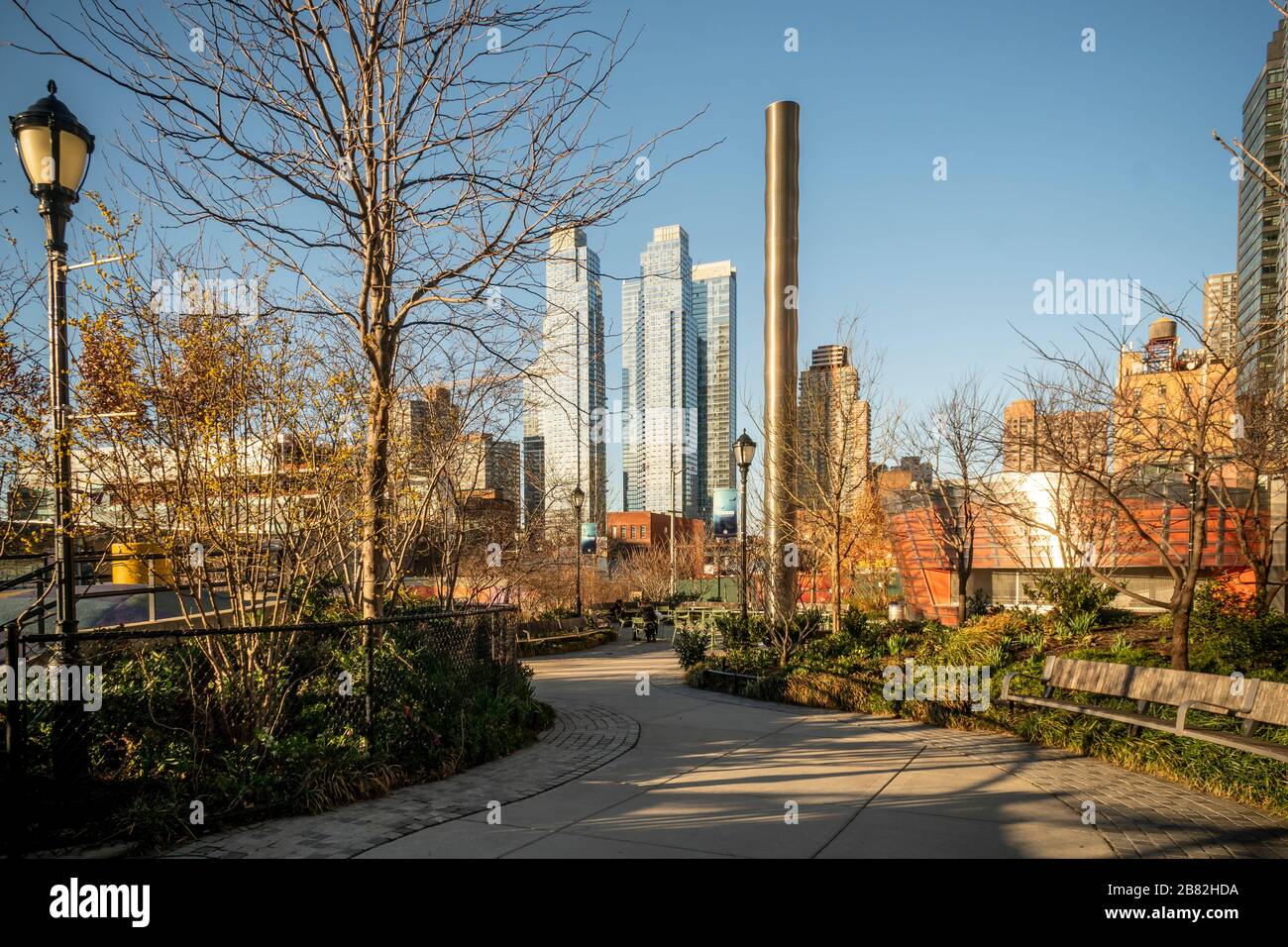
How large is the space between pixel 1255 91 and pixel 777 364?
21.3m

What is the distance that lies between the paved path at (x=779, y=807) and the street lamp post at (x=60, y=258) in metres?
1.84

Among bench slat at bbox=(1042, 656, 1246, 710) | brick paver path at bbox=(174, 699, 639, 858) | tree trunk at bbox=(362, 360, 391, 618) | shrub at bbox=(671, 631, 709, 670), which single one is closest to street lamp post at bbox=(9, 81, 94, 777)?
brick paver path at bbox=(174, 699, 639, 858)

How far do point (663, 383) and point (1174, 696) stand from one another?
77233 millimetres

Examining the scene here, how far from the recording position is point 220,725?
691 centimetres

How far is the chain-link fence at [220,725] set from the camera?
5.61m

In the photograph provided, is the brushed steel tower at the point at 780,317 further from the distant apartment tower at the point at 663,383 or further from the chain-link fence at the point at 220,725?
the distant apartment tower at the point at 663,383

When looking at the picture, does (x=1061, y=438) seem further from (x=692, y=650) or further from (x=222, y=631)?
(x=222, y=631)

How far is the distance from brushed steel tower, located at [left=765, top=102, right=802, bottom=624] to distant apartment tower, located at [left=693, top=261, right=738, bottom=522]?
8055cm

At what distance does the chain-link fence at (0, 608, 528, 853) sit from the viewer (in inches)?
221

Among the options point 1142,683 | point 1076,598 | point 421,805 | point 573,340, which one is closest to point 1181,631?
point 1142,683

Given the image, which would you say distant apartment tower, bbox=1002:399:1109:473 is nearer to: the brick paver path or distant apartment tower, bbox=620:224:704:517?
the brick paver path

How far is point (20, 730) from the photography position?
548cm
